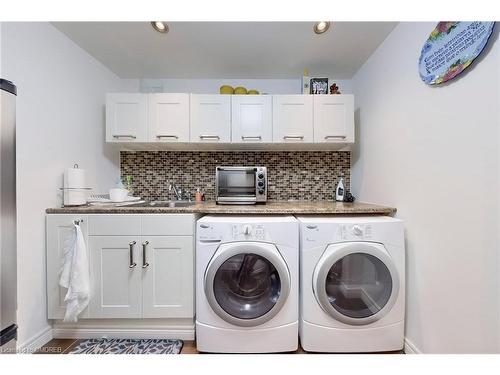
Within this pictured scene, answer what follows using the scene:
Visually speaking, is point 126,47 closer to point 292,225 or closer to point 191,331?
point 292,225

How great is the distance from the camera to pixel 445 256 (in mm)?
1184

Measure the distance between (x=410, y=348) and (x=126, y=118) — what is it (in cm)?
284

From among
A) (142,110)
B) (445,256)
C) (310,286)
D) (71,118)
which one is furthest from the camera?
(142,110)

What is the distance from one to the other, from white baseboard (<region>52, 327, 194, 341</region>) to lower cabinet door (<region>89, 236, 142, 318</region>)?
0.14 metres

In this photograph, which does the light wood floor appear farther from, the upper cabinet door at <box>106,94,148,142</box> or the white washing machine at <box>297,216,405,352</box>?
the upper cabinet door at <box>106,94,148,142</box>

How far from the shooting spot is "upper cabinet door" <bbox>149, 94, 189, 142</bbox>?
76.8 inches

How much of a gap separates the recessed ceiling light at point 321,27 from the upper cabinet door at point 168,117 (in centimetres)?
119

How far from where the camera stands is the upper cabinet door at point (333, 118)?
6.50ft

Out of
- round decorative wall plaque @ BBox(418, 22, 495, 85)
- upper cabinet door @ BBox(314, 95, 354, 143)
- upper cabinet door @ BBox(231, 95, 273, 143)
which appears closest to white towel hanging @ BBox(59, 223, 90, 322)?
upper cabinet door @ BBox(231, 95, 273, 143)

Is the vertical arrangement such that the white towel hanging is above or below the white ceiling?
below

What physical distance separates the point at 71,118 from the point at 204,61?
4.10 feet

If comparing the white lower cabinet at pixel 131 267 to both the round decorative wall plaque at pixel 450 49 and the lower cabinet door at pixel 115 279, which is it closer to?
the lower cabinet door at pixel 115 279

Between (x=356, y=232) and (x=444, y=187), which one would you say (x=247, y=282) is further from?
(x=444, y=187)

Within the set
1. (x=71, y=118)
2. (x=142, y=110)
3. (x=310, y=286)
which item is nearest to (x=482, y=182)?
(x=310, y=286)
